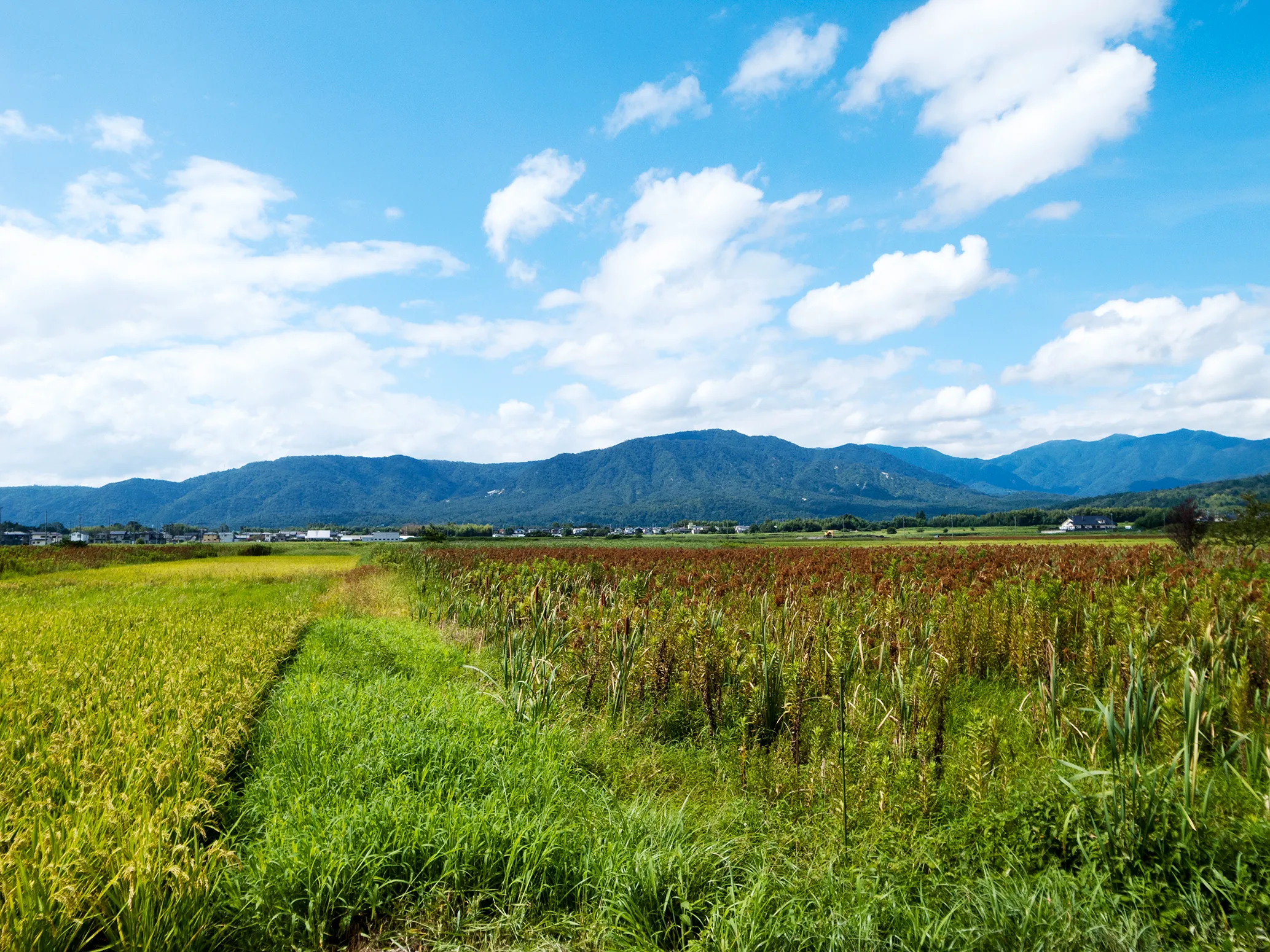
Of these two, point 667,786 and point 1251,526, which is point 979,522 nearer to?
point 1251,526

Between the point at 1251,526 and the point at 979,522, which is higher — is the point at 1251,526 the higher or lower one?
the higher one

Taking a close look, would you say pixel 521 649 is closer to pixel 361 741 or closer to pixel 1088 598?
pixel 361 741

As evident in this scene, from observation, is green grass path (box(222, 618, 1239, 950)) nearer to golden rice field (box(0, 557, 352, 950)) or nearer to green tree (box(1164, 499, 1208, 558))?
golden rice field (box(0, 557, 352, 950))

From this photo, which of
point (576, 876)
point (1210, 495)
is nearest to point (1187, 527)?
point (576, 876)

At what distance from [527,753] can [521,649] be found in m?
2.85

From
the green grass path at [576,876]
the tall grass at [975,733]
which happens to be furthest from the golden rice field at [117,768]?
the tall grass at [975,733]

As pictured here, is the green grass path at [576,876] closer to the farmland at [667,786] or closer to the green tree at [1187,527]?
the farmland at [667,786]

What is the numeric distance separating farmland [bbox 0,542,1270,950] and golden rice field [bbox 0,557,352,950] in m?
0.03

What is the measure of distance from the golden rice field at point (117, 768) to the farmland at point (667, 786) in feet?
0.10

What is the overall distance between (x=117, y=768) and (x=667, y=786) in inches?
161

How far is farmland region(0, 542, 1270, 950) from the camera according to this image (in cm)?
314

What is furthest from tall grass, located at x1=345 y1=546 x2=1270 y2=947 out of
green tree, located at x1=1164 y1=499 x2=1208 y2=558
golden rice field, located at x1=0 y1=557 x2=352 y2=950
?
green tree, located at x1=1164 y1=499 x2=1208 y2=558

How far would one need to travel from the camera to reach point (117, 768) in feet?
13.8

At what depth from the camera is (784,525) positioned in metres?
152
